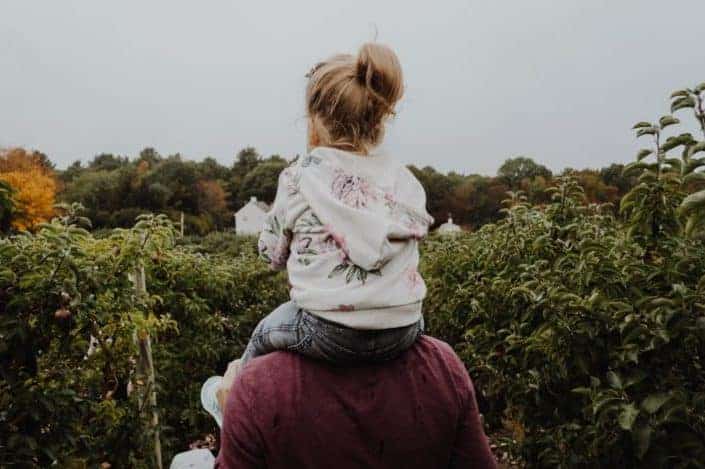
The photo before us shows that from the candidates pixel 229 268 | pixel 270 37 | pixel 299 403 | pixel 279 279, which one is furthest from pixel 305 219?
pixel 270 37

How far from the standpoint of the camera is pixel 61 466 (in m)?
2.08

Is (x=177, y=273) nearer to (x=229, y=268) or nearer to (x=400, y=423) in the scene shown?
(x=229, y=268)

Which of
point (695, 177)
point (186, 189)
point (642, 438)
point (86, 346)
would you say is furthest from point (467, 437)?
point (186, 189)

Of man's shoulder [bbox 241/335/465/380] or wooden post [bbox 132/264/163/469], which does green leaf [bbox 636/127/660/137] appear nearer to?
man's shoulder [bbox 241/335/465/380]

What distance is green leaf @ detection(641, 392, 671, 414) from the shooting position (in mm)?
1479

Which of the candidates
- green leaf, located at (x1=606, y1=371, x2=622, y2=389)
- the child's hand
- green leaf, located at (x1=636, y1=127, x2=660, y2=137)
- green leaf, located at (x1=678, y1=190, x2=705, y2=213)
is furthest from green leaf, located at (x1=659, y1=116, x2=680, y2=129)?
the child's hand

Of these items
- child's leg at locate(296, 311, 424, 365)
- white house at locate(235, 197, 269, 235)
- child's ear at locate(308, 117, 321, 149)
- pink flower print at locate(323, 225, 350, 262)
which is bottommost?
child's leg at locate(296, 311, 424, 365)

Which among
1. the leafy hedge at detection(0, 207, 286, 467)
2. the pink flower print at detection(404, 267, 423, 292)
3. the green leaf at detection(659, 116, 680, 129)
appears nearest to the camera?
the pink flower print at detection(404, 267, 423, 292)

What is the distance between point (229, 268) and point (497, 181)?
153 feet

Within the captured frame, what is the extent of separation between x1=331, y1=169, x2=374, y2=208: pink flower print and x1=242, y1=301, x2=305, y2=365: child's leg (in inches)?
10.9

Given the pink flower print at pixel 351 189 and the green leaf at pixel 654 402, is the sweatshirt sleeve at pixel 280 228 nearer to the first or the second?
the pink flower print at pixel 351 189

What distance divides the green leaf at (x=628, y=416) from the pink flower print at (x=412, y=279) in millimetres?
736

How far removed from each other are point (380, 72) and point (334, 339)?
584mm

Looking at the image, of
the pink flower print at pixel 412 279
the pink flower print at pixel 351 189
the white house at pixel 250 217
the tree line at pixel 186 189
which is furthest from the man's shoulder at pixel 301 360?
the white house at pixel 250 217
